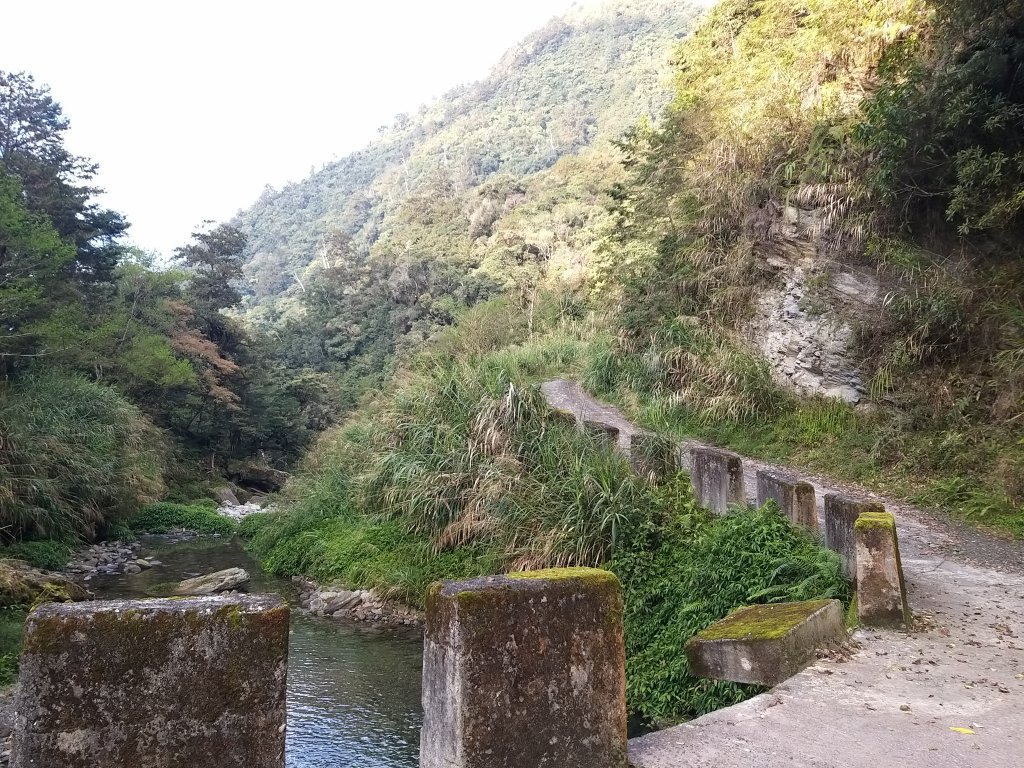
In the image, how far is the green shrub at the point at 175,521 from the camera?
20.1 m

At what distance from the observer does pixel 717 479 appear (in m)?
8.29

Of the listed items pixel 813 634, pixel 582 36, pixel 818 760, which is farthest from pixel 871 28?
pixel 582 36

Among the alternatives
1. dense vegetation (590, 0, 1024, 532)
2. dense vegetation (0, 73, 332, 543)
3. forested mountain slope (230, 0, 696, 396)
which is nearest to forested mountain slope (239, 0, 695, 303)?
forested mountain slope (230, 0, 696, 396)

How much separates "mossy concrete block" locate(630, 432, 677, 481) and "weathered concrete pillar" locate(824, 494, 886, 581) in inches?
127

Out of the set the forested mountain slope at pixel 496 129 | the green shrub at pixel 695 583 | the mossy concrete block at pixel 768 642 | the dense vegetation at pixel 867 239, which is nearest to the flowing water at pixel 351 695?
the green shrub at pixel 695 583

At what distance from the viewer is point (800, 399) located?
494 inches

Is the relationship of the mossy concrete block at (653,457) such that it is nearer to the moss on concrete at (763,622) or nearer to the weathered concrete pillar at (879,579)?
the moss on concrete at (763,622)

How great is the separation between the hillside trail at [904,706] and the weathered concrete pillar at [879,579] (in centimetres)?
13

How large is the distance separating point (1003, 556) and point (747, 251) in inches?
325

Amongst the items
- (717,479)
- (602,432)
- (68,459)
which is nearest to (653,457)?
(602,432)

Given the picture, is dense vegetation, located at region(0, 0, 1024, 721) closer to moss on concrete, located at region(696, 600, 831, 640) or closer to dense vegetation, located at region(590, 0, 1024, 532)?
dense vegetation, located at region(590, 0, 1024, 532)

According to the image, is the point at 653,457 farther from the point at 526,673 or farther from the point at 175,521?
the point at 175,521

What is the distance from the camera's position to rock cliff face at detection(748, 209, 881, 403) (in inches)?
468

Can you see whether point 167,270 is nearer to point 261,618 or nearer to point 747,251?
point 747,251
